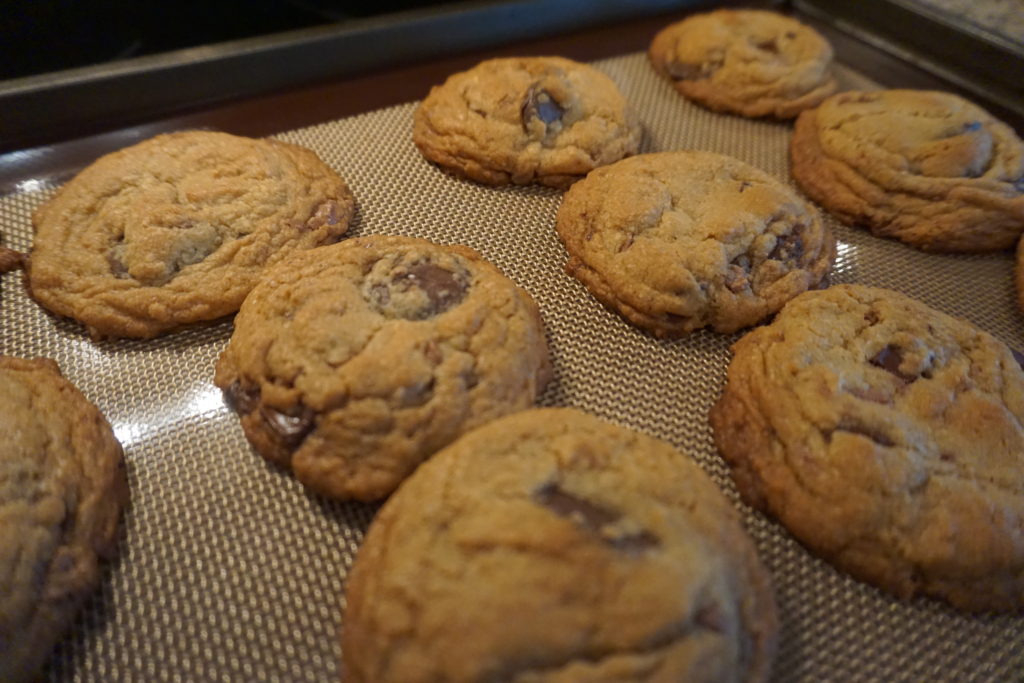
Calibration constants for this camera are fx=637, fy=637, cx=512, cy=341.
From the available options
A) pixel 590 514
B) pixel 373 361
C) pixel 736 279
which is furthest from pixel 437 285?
pixel 736 279

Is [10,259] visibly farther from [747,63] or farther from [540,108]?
[747,63]

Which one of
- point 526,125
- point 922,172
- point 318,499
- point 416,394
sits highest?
point 526,125

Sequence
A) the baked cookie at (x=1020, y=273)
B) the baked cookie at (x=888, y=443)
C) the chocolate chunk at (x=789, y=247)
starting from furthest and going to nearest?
the baked cookie at (x=1020, y=273) → the chocolate chunk at (x=789, y=247) → the baked cookie at (x=888, y=443)

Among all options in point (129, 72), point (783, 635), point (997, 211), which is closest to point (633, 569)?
point (783, 635)

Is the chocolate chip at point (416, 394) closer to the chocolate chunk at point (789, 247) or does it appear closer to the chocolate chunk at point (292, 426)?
the chocolate chunk at point (292, 426)

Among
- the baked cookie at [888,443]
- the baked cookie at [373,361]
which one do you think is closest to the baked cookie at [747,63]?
the baked cookie at [888,443]

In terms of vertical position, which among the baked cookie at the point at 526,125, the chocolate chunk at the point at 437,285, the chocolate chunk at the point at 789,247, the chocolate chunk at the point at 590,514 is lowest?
the chocolate chunk at the point at 590,514

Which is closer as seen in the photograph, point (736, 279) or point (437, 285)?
point (437, 285)
